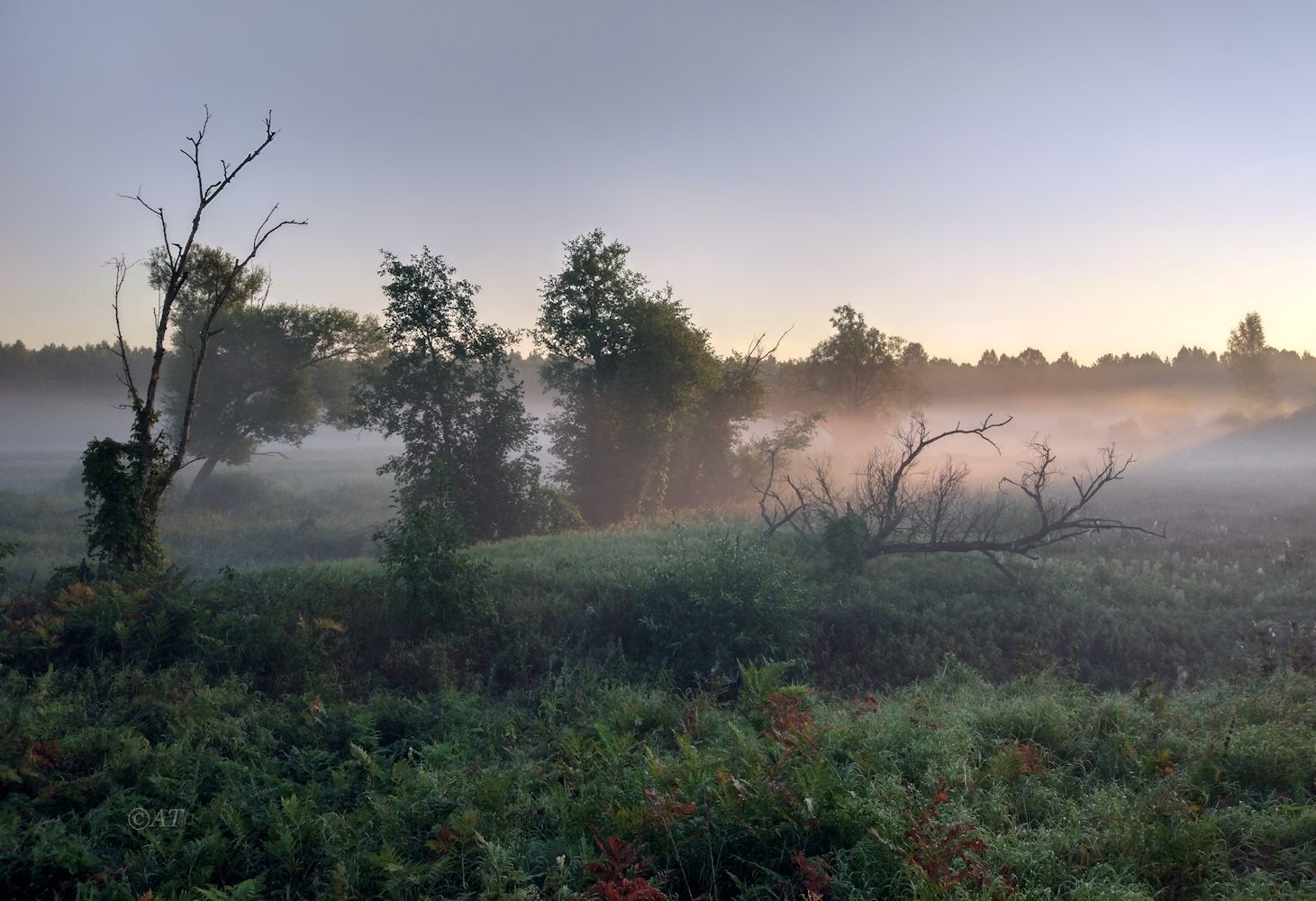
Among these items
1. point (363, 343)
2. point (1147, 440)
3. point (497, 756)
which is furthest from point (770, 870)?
point (1147, 440)

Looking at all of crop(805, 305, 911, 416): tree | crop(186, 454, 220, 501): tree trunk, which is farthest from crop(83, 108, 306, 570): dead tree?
crop(805, 305, 911, 416): tree

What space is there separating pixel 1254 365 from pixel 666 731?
8158 cm

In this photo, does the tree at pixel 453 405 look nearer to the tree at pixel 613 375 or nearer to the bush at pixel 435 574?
the tree at pixel 613 375

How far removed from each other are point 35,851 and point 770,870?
5224 millimetres

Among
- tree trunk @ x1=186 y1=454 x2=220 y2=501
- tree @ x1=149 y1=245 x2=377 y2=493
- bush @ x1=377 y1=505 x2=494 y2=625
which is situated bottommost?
bush @ x1=377 y1=505 x2=494 y2=625

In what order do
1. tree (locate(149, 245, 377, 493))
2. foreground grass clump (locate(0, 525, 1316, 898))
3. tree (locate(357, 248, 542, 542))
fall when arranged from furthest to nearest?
tree (locate(149, 245, 377, 493)) → tree (locate(357, 248, 542, 542)) → foreground grass clump (locate(0, 525, 1316, 898))

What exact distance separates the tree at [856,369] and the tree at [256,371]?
82.7 ft

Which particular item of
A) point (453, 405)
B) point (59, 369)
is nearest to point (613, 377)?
point (453, 405)

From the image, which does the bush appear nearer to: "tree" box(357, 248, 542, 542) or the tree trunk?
"tree" box(357, 248, 542, 542)

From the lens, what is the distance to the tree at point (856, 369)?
42.1m

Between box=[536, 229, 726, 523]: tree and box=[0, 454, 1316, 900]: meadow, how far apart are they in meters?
12.0

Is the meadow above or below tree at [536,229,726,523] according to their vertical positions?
below

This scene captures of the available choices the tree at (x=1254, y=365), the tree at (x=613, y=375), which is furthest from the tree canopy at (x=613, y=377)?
the tree at (x=1254, y=365)

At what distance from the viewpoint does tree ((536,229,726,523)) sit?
27297mm
